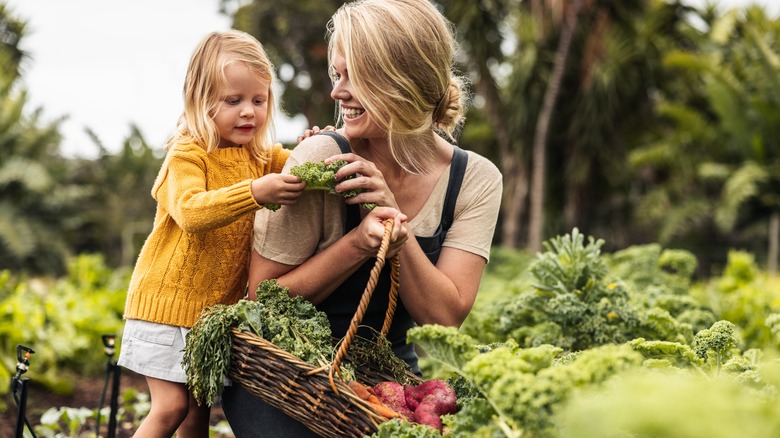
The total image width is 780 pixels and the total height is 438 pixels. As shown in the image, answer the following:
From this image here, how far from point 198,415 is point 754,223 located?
534 inches

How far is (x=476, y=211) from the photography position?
250 centimetres

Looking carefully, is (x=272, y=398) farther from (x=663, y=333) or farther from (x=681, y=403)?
(x=663, y=333)

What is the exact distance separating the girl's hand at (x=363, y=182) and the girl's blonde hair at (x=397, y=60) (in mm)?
157

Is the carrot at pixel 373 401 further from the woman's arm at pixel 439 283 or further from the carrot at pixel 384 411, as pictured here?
the woman's arm at pixel 439 283

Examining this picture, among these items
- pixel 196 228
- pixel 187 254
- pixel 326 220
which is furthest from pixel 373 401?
pixel 187 254

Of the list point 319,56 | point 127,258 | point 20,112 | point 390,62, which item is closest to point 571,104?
point 319,56

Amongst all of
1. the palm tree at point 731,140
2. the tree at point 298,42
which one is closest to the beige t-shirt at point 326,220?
the palm tree at point 731,140

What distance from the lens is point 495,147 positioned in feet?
61.1

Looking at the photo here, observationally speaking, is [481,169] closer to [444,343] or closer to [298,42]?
[444,343]

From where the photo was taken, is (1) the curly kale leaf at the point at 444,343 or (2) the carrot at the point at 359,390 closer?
(1) the curly kale leaf at the point at 444,343

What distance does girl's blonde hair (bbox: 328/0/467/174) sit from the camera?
86.8 inches

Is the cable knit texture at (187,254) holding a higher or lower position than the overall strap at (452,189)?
lower

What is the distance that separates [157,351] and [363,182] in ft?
2.88

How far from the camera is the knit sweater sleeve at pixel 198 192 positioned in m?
2.22
